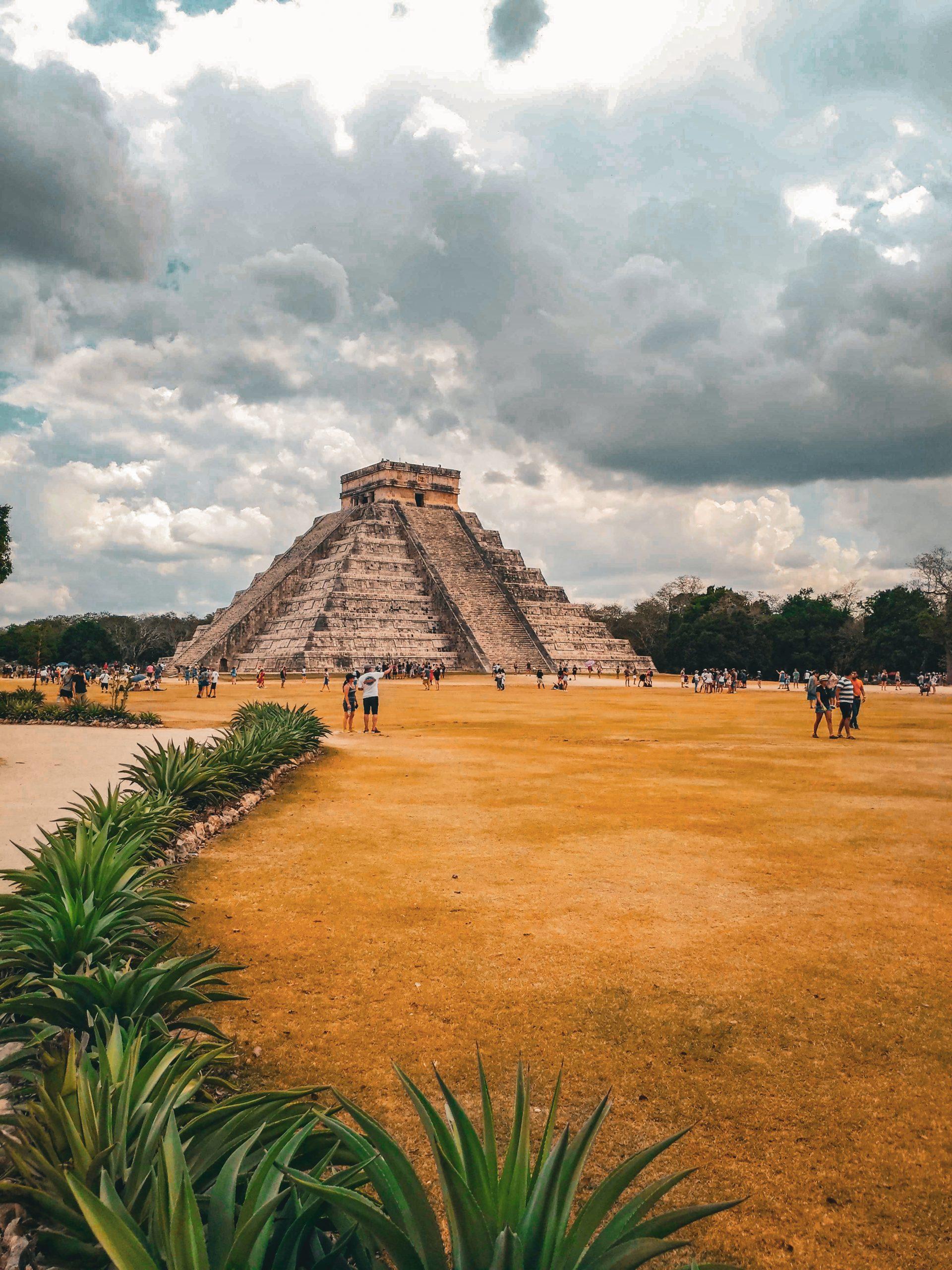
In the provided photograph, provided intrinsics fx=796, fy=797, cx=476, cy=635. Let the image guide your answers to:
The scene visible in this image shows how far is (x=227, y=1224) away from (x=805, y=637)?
5913 cm

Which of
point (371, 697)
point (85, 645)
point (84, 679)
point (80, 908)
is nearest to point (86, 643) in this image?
point (85, 645)

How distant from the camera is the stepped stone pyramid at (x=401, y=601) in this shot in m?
39.7

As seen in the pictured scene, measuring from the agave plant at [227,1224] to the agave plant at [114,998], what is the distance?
1.04 metres

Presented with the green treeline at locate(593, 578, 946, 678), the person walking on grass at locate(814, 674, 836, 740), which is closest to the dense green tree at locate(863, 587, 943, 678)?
the green treeline at locate(593, 578, 946, 678)

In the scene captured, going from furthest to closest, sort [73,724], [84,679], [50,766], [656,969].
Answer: [84,679] → [73,724] → [50,766] → [656,969]

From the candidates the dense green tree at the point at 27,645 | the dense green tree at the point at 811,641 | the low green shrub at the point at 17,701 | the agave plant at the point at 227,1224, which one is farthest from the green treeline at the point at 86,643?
the agave plant at the point at 227,1224

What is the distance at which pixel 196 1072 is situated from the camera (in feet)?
8.01

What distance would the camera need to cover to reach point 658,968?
3889 millimetres

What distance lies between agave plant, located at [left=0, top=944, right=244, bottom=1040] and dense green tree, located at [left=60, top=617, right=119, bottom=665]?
62517 mm

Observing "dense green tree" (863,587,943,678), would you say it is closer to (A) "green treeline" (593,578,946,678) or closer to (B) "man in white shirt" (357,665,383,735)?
(A) "green treeline" (593,578,946,678)

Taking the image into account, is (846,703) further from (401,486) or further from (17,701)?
(401,486)

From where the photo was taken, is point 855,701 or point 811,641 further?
point 811,641

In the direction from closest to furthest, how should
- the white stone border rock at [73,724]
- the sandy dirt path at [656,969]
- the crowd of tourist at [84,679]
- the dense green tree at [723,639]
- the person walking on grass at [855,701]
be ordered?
the sandy dirt path at [656,969] < the person walking on grass at [855,701] < the white stone border rock at [73,724] < the crowd of tourist at [84,679] < the dense green tree at [723,639]

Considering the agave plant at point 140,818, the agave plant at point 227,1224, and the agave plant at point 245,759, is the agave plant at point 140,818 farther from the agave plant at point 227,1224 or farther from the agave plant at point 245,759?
the agave plant at point 227,1224
